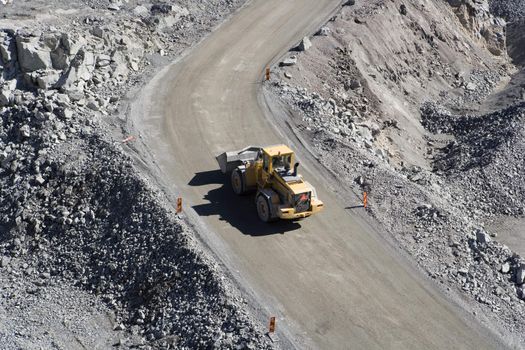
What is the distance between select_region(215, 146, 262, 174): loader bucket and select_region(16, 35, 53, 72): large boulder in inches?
393

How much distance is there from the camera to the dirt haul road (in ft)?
65.9

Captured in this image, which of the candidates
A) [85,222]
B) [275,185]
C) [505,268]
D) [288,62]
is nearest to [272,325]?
[275,185]

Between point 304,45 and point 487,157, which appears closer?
point 487,157

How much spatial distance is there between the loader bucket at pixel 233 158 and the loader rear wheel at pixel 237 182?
56 centimetres

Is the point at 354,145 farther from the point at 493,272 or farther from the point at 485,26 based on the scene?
the point at 485,26

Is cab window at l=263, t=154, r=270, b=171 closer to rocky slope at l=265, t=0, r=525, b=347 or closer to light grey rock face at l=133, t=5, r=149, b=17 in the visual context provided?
rocky slope at l=265, t=0, r=525, b=347

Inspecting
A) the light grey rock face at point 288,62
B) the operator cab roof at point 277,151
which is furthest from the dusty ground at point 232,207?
the operator cab roof at point 277,151

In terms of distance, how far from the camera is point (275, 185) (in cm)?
2355

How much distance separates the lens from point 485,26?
50.5m

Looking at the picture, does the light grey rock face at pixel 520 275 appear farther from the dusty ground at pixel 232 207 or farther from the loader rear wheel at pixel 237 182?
the loader rear wheel at pixel 237 182

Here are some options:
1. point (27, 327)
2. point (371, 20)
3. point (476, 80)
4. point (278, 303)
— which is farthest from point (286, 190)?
point (476, 80)

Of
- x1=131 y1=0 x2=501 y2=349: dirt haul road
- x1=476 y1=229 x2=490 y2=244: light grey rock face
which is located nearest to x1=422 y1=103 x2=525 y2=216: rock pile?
x1=476 y1=229 x2=490 y2=244: light grey rock face

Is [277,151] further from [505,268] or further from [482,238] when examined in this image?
[505,268]

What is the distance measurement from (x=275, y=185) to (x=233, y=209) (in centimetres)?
196
